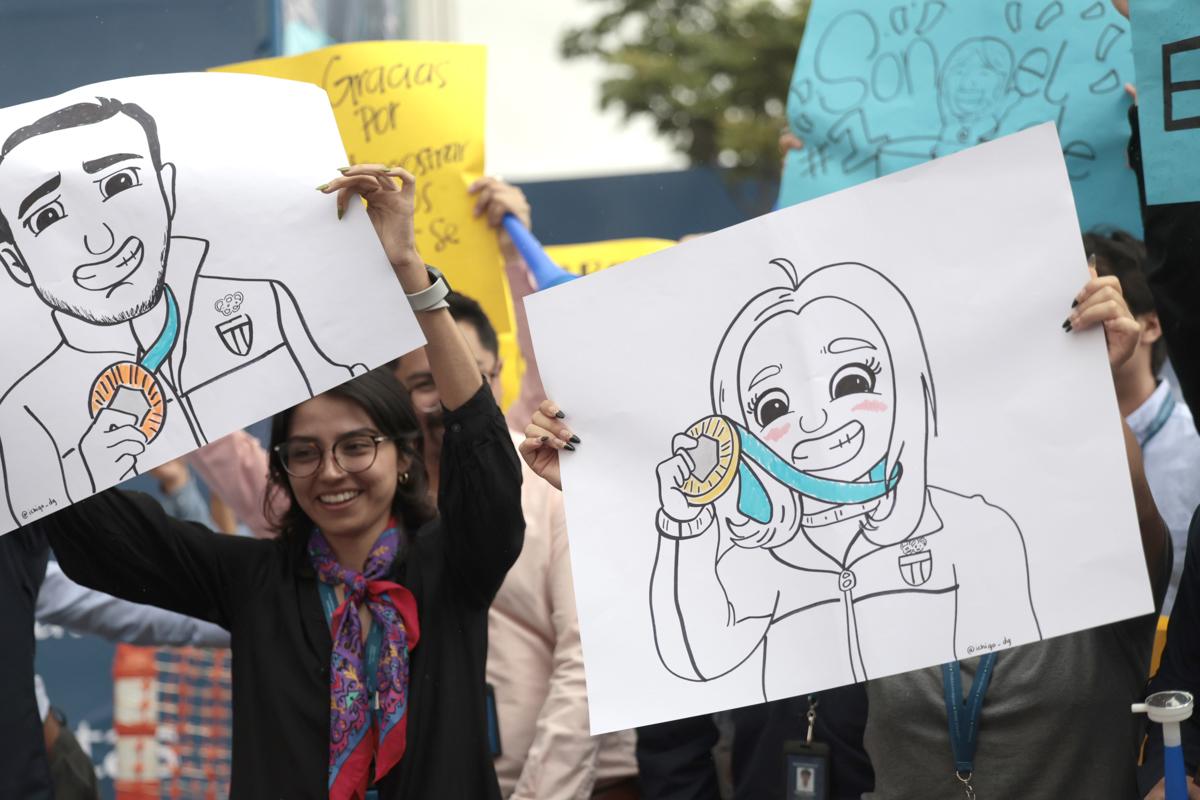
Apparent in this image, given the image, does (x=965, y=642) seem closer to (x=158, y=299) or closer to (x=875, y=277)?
(x=875, y=277)

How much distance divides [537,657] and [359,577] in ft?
2.11

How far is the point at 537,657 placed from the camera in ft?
10.9

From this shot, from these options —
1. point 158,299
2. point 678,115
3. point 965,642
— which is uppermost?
point 678,115

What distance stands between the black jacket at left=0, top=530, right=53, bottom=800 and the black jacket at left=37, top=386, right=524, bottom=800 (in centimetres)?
18

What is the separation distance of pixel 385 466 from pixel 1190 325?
Result: 152 cm

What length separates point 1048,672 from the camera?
8.73 feet

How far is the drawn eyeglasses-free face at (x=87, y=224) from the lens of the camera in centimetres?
264

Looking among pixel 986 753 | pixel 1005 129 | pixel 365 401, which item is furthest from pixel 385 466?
pixel 1005 129

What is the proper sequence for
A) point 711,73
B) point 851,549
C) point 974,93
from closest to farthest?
point 851,549, point 974,93, point 711,73

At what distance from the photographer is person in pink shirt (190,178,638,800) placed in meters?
3.13

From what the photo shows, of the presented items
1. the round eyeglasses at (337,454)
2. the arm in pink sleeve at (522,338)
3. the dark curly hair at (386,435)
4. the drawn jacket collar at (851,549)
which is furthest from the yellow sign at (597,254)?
the drawn jacket collar at (851,549)

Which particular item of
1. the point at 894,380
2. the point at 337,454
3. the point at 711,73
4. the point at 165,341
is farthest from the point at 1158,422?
the point at 711,73

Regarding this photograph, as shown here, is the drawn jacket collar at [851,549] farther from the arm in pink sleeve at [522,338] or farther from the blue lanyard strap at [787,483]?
the arm in pink sleeve at [522,338]

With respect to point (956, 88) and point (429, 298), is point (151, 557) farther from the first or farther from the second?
point (956, 88)
